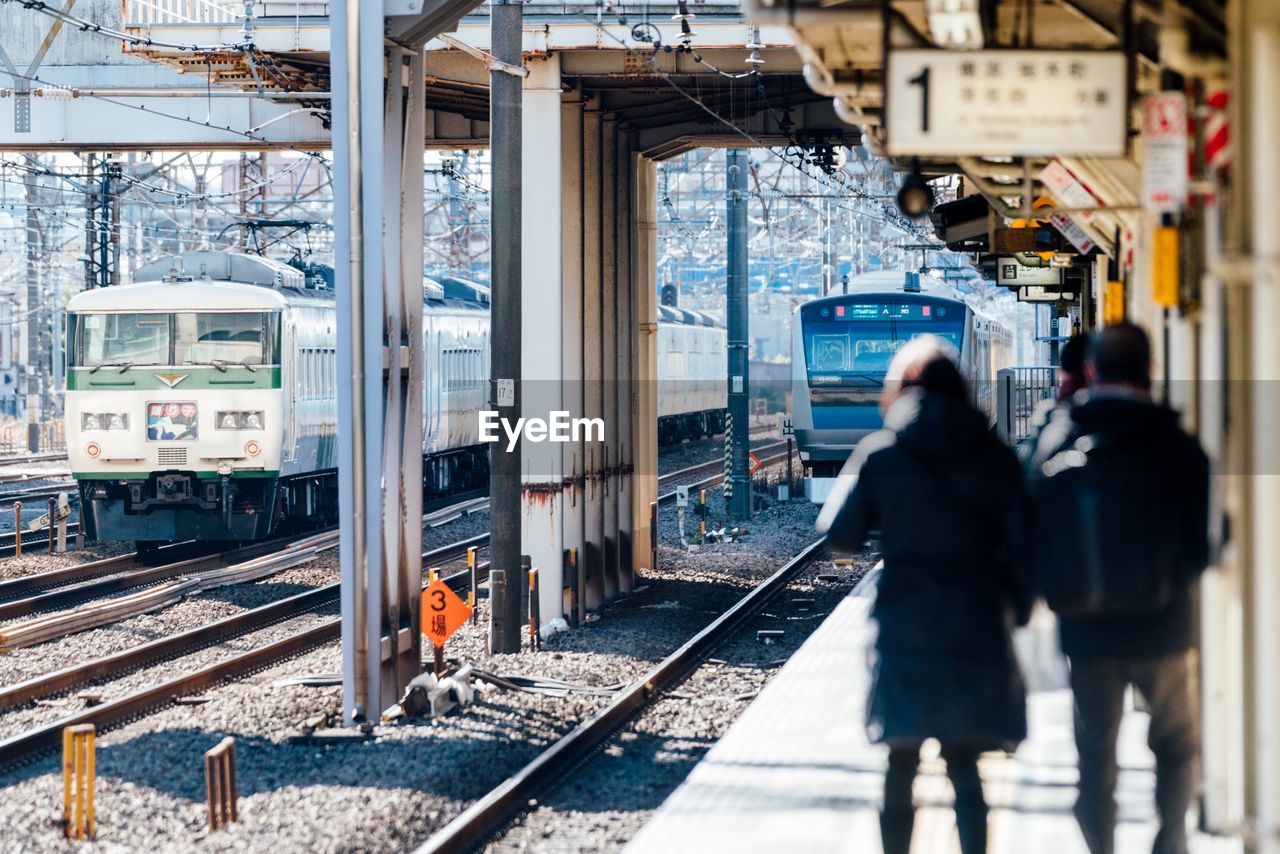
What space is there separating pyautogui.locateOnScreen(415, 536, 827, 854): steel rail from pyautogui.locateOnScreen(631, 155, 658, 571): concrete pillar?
2361 millimetres

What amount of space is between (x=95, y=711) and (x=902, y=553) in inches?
290

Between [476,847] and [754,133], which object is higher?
[754,133]

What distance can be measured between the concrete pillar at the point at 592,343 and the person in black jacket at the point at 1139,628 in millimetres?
10897

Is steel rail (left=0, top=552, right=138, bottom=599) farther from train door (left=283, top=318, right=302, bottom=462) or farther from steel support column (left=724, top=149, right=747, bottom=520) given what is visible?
steel support column (left=724, top=149, right=747, bottom=520)

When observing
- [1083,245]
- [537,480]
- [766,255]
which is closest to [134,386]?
[537,480]

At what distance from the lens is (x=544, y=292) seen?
14906 mm

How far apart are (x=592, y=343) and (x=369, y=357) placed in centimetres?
575

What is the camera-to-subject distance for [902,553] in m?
4.88

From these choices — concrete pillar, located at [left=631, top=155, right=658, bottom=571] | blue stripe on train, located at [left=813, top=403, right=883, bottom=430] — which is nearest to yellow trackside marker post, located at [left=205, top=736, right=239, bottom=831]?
concrete pillar, located at [left=631, top=155, right=658, bottom=571]

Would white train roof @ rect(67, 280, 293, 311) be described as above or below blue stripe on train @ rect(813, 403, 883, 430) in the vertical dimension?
above

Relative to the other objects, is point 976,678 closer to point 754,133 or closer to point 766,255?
point 754,133

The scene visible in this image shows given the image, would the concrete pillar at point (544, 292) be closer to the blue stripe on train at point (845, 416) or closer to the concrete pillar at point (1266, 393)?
the blue stripe on train at point (845, 416)

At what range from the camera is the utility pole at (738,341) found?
24.3 meters

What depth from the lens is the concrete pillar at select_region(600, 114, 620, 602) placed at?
1662 centimetres
